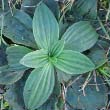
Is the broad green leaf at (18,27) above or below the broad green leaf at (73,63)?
above

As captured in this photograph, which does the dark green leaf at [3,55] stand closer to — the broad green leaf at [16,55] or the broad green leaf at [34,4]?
the broad green leaf at [16,55]

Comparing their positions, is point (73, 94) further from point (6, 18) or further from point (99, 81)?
point (6, 18)

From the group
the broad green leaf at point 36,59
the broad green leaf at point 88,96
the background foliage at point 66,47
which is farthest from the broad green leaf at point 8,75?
the broad green leaf at point 88,96

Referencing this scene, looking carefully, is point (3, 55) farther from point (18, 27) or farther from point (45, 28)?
point (45, 28)

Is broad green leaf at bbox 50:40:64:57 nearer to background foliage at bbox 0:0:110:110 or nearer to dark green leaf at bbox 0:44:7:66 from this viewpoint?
background foliage at bbox 0:0:110:110

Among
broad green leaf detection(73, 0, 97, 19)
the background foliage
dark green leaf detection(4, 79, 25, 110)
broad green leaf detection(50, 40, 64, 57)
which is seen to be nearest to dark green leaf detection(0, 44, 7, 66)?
the background foliage

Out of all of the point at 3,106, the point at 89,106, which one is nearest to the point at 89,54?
the point at 89,106
